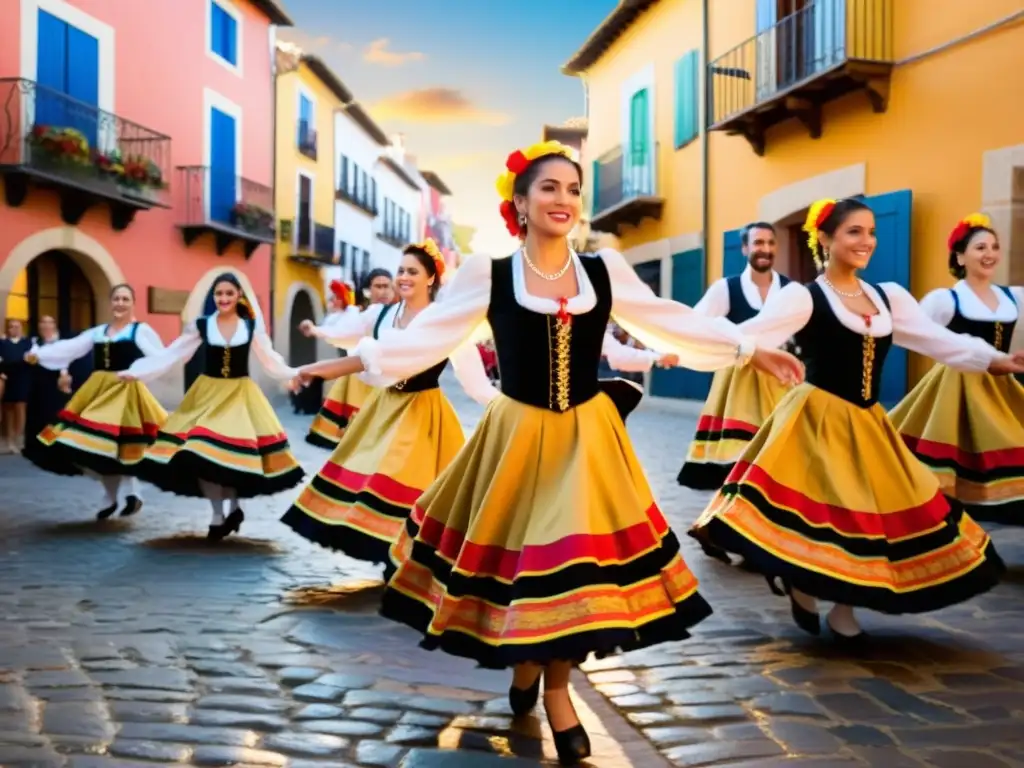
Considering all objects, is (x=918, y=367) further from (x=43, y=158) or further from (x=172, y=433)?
(x=43, y=158)

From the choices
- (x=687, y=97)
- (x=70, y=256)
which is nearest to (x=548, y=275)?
(x=70, y=256)

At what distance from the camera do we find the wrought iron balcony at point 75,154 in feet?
50.8

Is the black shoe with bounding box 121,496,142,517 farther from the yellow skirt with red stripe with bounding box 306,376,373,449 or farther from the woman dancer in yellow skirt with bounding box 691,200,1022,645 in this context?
the woman dancer in yellow skirt with bounding box 691,200,1022,645

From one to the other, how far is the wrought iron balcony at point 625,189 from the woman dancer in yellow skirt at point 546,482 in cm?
1794

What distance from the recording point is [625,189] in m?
23.1

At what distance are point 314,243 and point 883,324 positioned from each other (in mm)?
25929

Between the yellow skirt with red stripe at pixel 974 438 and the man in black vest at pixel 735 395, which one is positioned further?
the man in black vest at pixel 735 395

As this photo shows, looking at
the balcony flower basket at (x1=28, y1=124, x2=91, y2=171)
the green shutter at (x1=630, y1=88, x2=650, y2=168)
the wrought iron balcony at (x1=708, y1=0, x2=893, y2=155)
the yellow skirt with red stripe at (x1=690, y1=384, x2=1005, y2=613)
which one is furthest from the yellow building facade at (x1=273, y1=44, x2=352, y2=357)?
the yellow skirt with red stripe at (x1=690, y1=384, x2=1005, y2=613)

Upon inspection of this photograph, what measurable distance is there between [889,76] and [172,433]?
31.5 ft

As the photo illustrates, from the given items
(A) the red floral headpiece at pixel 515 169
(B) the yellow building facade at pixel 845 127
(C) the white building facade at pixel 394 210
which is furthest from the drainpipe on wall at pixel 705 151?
(C) the white building facade at pixel 394 210

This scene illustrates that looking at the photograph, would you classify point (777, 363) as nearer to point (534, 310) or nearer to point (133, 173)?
point (534, 310)

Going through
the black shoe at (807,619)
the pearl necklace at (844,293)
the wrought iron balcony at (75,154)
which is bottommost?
the black shoe at (807,619)

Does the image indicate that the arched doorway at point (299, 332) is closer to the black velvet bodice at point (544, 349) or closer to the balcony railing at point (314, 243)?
the balcony railing at point (314, 243)

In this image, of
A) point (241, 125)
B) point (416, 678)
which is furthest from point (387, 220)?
point (416, 678)
